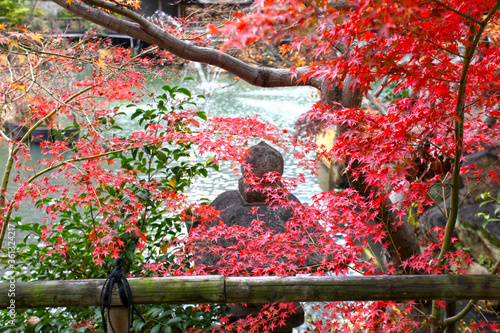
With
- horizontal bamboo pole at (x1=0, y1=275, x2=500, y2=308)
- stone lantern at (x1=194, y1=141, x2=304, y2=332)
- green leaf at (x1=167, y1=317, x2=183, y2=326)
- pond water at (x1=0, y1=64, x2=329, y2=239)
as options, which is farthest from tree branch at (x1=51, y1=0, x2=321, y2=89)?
green leaf at (x1=167, y1=317, x2=183, y2=326)

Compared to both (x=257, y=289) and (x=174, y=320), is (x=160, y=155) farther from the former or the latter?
(x=257, y=289)

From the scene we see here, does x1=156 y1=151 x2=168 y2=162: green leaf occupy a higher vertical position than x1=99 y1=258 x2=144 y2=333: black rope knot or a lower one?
higher

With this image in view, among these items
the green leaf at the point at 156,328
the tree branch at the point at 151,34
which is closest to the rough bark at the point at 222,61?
the tree branch at the point at 151,34

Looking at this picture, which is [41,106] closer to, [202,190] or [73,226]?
[73,226]

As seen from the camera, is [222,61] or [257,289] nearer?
[257,289]

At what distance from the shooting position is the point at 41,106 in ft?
9.67

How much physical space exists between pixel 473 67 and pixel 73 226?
2.62 meters

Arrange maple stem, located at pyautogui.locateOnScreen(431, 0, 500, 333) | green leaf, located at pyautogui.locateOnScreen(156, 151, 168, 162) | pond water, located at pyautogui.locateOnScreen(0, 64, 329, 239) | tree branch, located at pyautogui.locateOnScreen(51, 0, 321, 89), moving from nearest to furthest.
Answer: maple stem, located at pyautogui.locateOnScreen(431, 0, 500, 333) < tree branch, located at pyautogui.locateOnScreen(51, 0, 321, 89) < green leaf, located at pyautogui.locateOnScreen(156, 151, 168, 162) < pond water, located at pyautogui.locateOnScreen(0, 64, 329, 239)

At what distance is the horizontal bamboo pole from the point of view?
1.47m

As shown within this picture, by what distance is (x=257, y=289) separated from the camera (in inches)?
58.9

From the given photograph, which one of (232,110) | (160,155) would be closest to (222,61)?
(160,155)

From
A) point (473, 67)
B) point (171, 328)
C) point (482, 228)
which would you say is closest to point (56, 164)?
point (171, 328)

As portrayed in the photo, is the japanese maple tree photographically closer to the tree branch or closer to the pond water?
the tree branch

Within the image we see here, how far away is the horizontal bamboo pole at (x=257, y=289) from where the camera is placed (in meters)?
1.47
